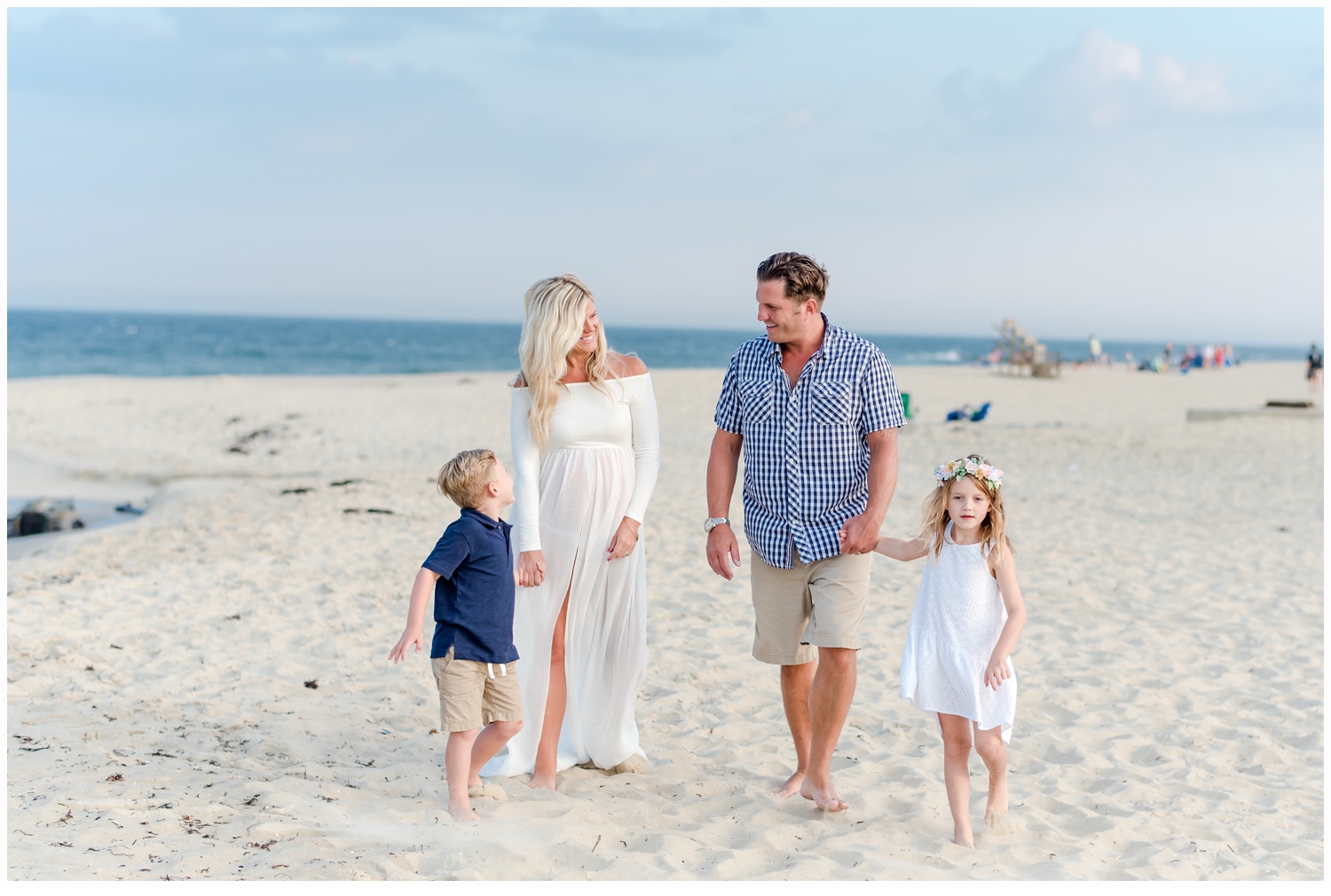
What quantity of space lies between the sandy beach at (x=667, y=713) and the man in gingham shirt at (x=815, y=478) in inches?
24.3

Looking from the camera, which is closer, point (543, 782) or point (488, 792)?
point (488, 792)

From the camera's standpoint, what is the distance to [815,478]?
3.66 m

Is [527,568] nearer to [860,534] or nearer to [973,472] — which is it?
[860,534]

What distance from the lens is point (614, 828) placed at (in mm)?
3520

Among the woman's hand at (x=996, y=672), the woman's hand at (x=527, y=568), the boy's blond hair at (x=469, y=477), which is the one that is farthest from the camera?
the woman's hand at (x=527, y=568)

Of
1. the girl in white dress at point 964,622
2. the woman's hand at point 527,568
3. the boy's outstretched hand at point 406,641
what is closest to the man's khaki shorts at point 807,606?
the girl in white dress at point 964,622

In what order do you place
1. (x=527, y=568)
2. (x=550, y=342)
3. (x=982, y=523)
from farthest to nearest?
1. (x=527, y=568)
2. (x=550, y=342)
3. (x=982, y=523)

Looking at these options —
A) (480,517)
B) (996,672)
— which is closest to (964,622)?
(996,672)

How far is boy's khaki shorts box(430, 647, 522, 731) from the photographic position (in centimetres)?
359

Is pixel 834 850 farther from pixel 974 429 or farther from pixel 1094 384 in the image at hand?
pixel 1094 384

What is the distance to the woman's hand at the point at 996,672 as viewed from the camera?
131 inches

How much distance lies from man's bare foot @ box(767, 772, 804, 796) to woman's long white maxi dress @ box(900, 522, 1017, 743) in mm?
722

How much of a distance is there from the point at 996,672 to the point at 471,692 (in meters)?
1.83

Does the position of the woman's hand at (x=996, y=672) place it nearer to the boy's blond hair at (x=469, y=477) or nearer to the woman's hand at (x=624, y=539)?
the woman's hand at (x=624, y=539)
